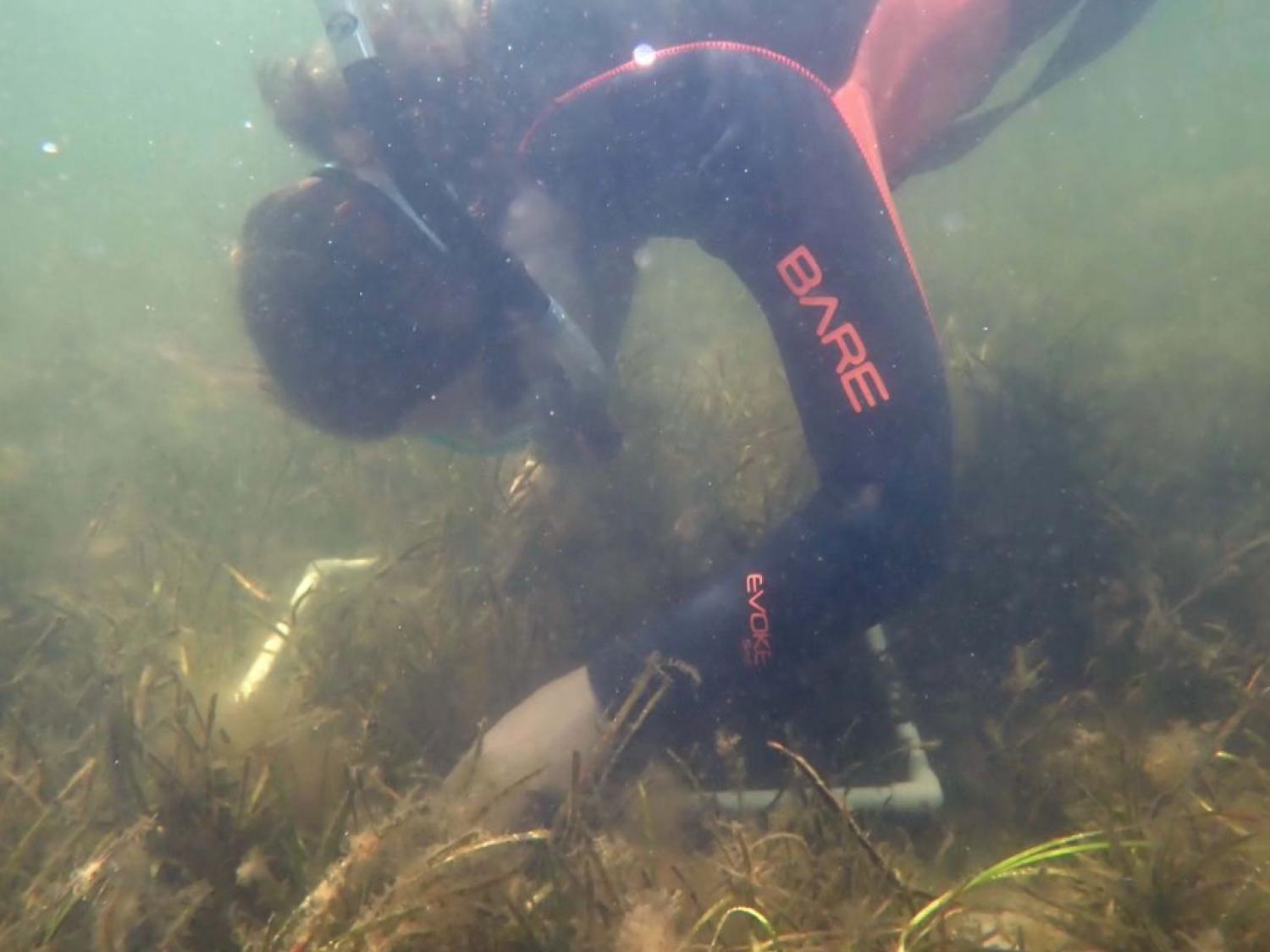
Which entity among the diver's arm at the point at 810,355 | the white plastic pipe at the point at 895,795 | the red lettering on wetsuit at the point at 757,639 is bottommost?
the white plastic pipe at the point at 895,795

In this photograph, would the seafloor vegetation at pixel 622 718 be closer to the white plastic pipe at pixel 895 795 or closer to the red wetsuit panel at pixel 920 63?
the white plastic pipe at pixel 895 795

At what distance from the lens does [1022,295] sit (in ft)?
23.7

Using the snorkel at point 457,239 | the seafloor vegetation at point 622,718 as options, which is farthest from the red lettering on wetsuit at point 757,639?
the snorkel at point 457,239

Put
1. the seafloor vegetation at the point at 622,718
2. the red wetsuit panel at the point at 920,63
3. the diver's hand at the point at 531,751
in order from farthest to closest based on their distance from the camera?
the red wetsuit panel at the point at 920,63, the diver's hand at the point at 531,751, the seafloor vegetation at the point at 622,718

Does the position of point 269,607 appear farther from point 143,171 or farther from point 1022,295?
point 143,171

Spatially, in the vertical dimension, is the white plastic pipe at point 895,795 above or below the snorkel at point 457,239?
below

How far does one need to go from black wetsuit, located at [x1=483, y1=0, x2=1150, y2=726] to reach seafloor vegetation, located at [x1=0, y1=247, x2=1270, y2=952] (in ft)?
1.05

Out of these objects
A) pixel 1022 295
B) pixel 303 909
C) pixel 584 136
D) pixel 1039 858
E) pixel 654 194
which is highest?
pixel 584 136

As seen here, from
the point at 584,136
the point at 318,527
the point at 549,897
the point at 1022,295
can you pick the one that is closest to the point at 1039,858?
the point at 549,897

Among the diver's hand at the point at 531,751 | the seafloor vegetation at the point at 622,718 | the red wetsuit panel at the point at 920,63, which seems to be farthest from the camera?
the red wetsuit panel at the point at 920,63

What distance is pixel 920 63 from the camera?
3.32 metres

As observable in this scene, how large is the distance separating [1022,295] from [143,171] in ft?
152

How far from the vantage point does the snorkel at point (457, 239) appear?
88.4 inches

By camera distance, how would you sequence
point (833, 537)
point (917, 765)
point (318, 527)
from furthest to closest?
point (318, 527) → point (917, 765) → point (833, 537)
